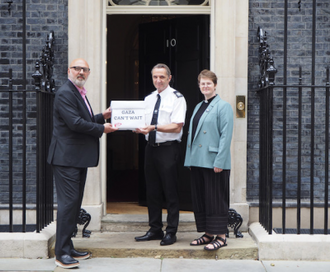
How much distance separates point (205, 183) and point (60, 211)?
1.45 m

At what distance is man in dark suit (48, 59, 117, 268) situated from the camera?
4344 millimetres

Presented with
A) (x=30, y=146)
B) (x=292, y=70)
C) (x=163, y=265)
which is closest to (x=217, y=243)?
(x=163, y=265)

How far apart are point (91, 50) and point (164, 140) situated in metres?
1.55

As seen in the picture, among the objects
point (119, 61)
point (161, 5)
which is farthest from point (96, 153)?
point (119, 61)

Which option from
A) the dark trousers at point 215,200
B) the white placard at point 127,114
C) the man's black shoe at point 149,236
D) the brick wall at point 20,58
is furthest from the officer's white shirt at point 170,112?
the brick wall at point 20,58

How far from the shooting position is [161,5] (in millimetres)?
6031

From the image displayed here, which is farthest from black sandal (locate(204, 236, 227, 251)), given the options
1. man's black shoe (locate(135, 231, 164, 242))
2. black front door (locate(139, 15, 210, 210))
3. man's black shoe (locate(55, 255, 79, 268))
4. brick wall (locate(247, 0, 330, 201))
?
black front door (locate(139, 15, 210, 210))

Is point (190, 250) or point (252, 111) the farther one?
point (252, 111)

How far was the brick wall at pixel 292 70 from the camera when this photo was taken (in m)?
5.70

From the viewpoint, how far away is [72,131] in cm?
439

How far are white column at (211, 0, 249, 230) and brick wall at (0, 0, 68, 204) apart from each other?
187cm

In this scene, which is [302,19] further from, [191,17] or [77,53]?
[77,53]

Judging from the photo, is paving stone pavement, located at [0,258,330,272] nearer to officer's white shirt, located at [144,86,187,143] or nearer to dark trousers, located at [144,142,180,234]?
dark trousers, located at [144,142,180,234]

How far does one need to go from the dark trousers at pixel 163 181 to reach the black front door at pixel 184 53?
48.0 inches
